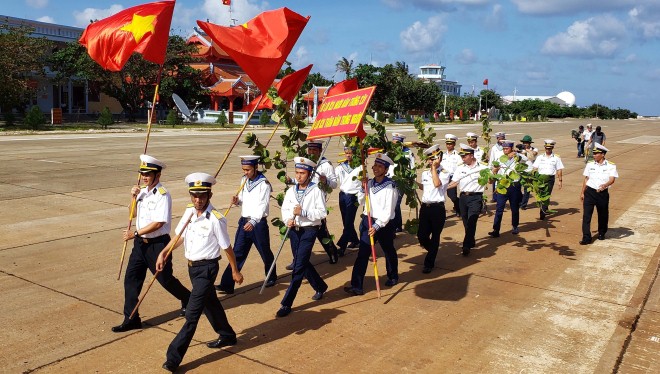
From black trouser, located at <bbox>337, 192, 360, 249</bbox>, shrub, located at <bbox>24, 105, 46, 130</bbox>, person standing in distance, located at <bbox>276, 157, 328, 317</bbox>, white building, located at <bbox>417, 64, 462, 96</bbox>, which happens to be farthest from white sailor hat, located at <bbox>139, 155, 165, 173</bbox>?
white building, located at <bbox>417, 64, 462, 96</bbox>

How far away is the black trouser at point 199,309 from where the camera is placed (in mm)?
5141

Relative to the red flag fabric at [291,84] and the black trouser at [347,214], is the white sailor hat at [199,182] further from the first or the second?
the black trouser at [347,214]

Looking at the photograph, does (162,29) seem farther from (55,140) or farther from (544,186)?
(55,140)

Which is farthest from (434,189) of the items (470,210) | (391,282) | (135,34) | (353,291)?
(135,34)

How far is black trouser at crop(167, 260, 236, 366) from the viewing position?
514cm

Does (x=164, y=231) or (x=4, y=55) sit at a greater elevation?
(x=4, y=55)

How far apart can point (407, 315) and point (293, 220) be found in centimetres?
167

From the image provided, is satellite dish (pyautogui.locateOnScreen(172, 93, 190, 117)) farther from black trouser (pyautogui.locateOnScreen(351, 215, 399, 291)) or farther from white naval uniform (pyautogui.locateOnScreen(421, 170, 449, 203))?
black trouser (pyautogui.locateOnScreen(351, 215, 399, 291))

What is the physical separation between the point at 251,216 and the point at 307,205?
85 centimetres

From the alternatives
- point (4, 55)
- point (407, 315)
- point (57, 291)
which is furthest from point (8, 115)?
point (407, 315)

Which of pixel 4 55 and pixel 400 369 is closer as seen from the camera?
pixel 400 369

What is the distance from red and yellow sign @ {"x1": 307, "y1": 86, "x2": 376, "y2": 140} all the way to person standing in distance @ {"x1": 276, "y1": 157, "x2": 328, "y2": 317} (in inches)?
18.3

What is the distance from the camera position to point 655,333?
646 centimetres

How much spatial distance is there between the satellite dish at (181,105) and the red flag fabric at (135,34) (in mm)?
37119
